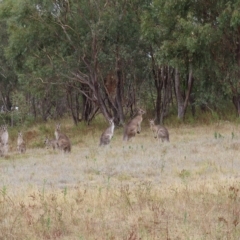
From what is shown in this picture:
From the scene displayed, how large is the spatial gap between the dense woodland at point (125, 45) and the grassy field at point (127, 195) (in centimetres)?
800

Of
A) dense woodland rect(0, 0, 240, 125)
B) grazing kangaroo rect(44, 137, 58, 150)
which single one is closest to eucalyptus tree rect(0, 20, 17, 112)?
dense woodland rect(0, 0, 240, 125)

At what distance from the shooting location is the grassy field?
8.80 meters

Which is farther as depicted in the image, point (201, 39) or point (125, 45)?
point (125, 45)

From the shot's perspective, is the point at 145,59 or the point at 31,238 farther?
the point at 145,59

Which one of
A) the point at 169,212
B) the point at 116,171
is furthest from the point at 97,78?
the point at 169,212

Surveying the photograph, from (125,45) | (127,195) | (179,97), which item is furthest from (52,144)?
(127,195)

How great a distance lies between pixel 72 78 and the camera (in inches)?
1103

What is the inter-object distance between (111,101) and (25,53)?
5328mm

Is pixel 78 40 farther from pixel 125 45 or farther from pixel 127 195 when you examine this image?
pixel 127 195

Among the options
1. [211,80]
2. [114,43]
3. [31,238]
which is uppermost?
[114,43]

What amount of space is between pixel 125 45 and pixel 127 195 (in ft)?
59.2

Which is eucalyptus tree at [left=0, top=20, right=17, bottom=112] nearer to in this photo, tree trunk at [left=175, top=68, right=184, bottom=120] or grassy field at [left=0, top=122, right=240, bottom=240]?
tree trunk at [left=175, top=68, right=184, bottom=120]

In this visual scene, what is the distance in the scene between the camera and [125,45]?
→ 27.9 metres

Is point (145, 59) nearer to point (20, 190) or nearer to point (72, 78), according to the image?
point (72, 78)
